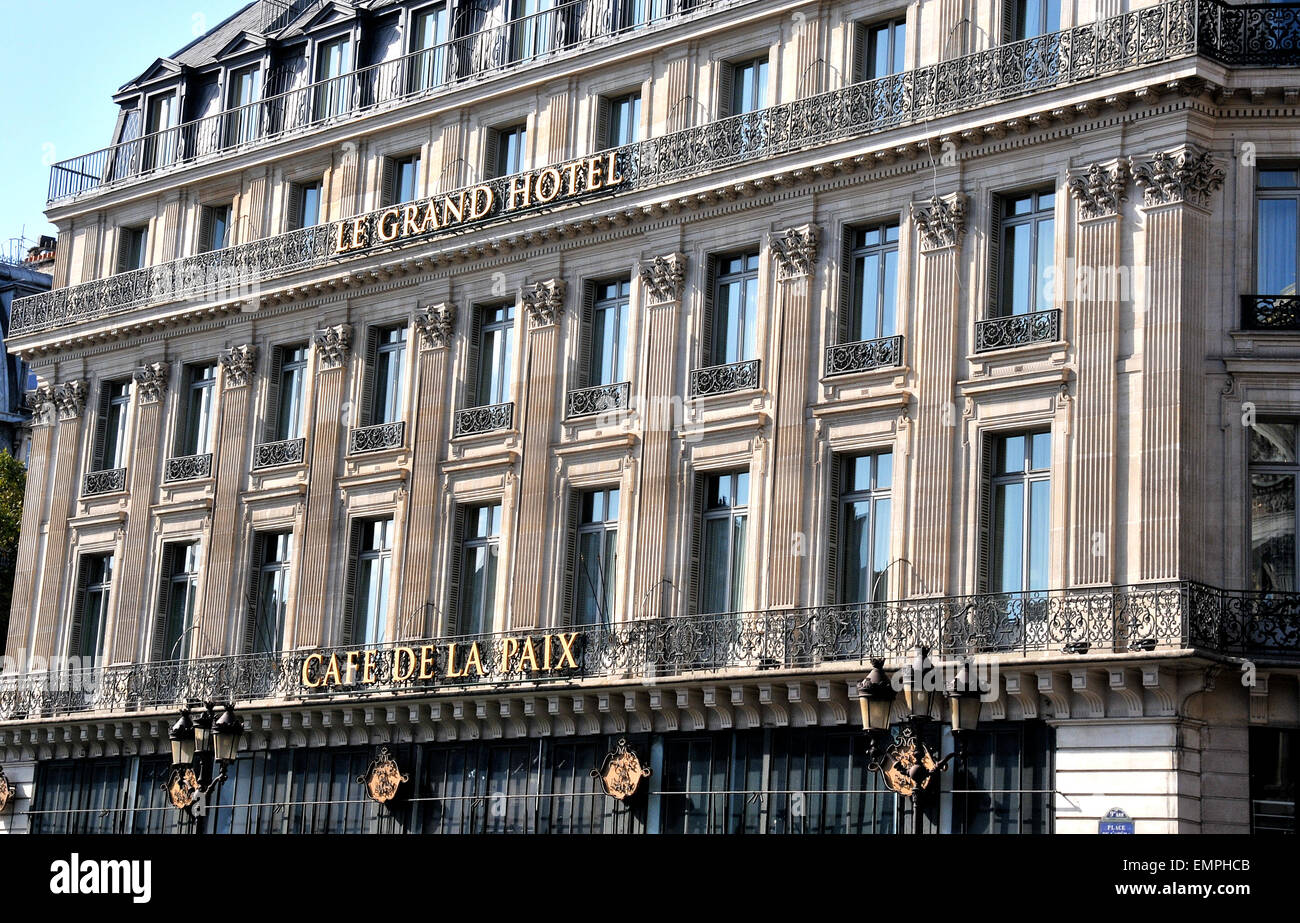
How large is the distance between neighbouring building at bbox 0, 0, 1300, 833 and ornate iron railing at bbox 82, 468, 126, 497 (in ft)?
0.44

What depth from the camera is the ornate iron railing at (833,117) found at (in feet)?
87.3

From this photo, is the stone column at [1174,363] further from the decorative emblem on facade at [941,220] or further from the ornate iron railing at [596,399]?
the ornate iron railing at [596,399]

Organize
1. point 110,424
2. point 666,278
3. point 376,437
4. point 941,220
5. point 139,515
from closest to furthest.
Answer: point 941,220, point 666,278, point 376,437, point 139,515, point 110,424

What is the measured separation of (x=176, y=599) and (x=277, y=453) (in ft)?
12.9

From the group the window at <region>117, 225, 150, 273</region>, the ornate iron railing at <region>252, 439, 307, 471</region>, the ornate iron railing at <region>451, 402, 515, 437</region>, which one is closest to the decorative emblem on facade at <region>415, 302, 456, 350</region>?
the ornate iron railing at <region>451, 402, 515, 437</region>

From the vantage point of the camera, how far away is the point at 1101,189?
87.5ft

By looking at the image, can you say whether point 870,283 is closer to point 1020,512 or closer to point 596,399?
point 1020,512

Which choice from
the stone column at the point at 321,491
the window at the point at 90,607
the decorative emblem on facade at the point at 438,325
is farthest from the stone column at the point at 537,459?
the window at the point at 90,607

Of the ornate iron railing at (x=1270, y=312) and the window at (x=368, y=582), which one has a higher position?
the ornate iron railing at (x=1270, y=312)

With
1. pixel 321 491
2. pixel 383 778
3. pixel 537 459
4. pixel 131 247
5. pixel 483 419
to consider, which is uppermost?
pixel 131 247

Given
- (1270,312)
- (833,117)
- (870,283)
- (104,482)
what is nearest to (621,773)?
(870,283)

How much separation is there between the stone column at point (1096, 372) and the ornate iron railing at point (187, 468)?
19.2 m

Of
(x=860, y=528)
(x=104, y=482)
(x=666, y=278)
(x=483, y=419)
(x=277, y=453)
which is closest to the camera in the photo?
(x=860, y=528)
